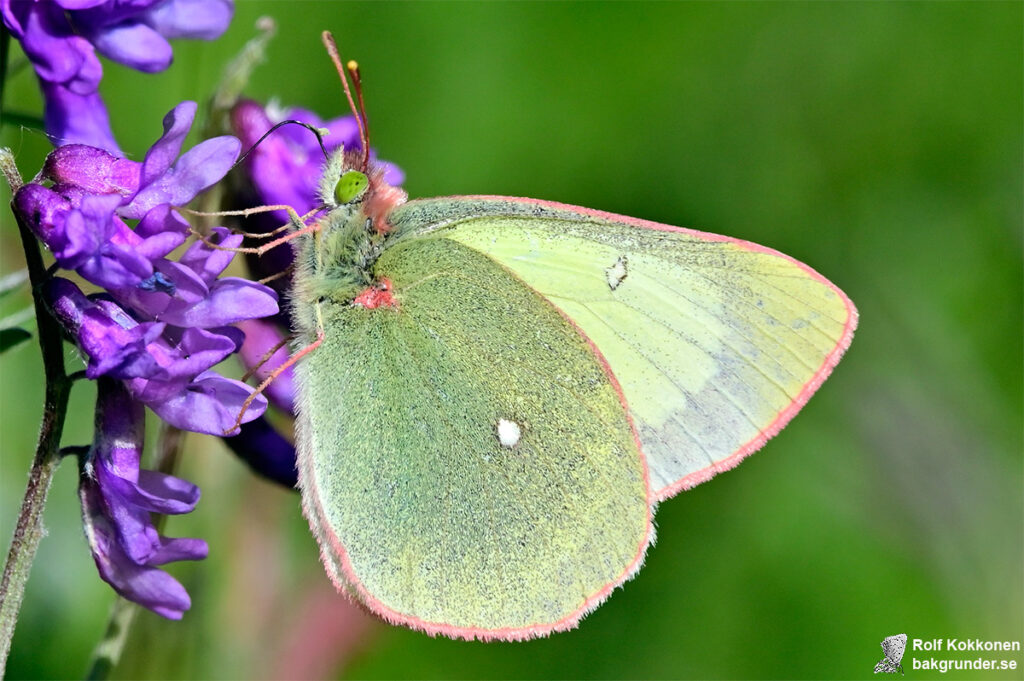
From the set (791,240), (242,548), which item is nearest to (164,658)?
(242,548)

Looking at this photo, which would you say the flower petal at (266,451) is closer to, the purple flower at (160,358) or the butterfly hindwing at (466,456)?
the butterfly hindwing at (466,456)

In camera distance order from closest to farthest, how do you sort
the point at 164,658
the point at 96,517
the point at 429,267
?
the point at 96,517 → the point at 429,267 → the point at 164,658

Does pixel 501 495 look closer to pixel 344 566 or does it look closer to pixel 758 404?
pixel 344 566

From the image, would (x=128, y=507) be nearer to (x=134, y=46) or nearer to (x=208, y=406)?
(x=208, y=406)

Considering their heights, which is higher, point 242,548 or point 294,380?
point 294,380

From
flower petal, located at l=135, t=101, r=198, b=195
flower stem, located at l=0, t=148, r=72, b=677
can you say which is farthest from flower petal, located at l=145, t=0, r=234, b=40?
flower stem, located at l=0, t=148, r=72, b=677

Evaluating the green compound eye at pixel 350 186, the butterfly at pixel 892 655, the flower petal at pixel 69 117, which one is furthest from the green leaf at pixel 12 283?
the butterfly at pixel 892 655

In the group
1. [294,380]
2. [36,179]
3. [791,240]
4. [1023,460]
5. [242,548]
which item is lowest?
[242,548]
